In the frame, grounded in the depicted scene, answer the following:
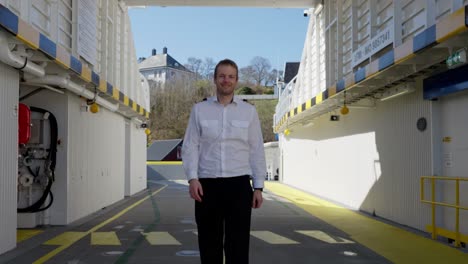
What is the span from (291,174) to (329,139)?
29.6ft

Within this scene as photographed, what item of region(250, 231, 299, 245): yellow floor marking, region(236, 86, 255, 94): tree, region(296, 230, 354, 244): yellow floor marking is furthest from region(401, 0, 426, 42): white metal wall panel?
region(236, 86, 255, 94): tree

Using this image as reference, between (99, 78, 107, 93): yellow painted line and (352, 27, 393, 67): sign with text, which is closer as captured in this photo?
(352, 27, 393, 67): sign with text

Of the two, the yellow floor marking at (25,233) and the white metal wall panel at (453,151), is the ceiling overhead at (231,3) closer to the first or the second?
the white metal wall panel at (453,151)

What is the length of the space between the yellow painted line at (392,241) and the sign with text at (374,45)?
3411mm

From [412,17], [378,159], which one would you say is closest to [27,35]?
[412,17]

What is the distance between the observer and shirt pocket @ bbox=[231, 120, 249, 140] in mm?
3672

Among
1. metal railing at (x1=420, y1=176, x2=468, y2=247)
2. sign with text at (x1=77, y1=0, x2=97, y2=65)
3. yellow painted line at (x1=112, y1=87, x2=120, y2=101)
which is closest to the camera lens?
metal railing at (x1=420, y1=176, x2=468, y2=247)

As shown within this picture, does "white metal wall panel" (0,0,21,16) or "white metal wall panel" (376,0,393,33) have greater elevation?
"white metal wall panel" (376,0,393,33)

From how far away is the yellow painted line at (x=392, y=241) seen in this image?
7050 mm

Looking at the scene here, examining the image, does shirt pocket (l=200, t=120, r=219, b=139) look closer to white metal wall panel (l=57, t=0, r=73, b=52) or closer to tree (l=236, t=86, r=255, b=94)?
white metal wall panel (l=57, t=0, r=73, b=52)

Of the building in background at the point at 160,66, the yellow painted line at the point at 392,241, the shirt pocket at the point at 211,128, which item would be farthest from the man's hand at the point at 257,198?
the building in background at the point at 160,66

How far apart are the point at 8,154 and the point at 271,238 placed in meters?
4.28

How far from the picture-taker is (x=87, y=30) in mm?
11375

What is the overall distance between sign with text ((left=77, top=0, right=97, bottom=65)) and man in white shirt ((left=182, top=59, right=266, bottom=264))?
7.73 m
